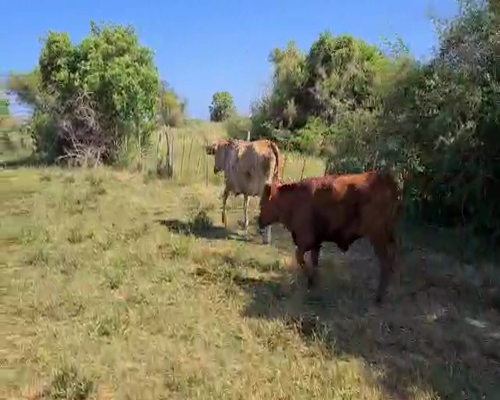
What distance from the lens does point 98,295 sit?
793cm

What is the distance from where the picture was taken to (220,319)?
7.44 m

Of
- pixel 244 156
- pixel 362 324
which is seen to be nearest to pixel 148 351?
pixel 362 324

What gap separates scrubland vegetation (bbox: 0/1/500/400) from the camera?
605cm

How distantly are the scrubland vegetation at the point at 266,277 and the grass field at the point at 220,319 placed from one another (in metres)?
0.02

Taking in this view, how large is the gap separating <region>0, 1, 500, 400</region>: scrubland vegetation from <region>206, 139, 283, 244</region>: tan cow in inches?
34.7

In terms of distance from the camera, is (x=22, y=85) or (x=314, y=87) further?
(x=22, y=85)

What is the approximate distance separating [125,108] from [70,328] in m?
16.7

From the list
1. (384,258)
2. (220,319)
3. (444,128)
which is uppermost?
(444,128)

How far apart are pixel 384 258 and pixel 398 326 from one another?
1052mm

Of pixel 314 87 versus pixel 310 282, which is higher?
pixel 314 87

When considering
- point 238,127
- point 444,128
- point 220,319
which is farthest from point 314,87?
point 220,319

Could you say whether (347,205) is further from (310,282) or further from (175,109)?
(175,109)

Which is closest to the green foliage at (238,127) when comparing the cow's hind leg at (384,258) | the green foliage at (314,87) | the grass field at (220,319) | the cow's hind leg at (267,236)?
the green foliage at (314,87)

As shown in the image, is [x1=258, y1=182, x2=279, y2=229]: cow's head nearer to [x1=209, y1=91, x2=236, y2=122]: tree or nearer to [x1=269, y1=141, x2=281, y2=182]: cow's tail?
[x1=269, y1=141, x2=281, y2=182]: cow's tail
